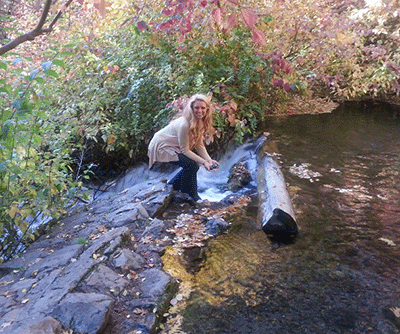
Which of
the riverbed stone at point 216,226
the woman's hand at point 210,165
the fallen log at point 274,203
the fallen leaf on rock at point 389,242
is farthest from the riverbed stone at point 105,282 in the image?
the fallen leaf on rock at point 389,242

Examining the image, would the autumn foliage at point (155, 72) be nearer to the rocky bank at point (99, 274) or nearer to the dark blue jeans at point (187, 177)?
the dark blue jeans at point (187, 177)

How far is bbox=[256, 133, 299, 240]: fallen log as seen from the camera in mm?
4176

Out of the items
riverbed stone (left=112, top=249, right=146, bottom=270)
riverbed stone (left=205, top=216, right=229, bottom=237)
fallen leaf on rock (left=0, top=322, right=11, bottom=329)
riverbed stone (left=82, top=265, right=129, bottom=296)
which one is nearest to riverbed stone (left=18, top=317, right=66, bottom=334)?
fallen leaf on rock (left=0, top=322, right=11, bottom=329)

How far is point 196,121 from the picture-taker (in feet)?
16.2

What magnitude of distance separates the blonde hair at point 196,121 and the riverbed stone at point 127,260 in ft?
6.16

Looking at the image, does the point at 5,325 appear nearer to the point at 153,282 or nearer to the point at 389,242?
the point at 153,282

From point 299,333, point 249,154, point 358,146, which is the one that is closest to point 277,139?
point 249,154

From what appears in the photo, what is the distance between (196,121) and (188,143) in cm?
30

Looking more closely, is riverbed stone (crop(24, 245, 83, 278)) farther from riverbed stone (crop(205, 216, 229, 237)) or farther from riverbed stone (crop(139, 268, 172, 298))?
riverbed stone (crop(205, 216, 229, 237))

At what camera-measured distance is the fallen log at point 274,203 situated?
13.7 feet

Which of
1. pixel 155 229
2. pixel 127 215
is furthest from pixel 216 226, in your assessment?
pixel 127 215

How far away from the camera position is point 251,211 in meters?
4.94

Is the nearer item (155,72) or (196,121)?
(196,121)

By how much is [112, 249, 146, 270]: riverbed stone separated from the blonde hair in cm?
188
